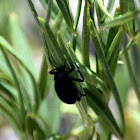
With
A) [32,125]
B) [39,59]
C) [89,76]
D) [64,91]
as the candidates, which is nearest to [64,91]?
[64,91]

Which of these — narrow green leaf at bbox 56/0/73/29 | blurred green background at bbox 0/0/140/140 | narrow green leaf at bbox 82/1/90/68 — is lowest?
blurred green background at bbox 0/0/140/140

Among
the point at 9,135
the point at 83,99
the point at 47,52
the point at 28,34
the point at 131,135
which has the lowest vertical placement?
the point at 9,135

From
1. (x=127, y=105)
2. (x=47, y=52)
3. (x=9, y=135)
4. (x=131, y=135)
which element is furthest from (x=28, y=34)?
(x=47, y=52)

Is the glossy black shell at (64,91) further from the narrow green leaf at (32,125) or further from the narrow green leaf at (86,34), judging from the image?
the narrow green leaf at (86,34)

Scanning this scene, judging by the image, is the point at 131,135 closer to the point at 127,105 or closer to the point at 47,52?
→ the point at 127,105

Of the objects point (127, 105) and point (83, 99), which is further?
point (127, 105)

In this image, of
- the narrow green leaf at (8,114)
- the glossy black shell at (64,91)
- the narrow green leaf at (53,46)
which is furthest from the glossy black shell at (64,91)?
the narrow green leaf at (53,46)

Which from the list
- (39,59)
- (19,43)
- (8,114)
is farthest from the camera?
(39,59)

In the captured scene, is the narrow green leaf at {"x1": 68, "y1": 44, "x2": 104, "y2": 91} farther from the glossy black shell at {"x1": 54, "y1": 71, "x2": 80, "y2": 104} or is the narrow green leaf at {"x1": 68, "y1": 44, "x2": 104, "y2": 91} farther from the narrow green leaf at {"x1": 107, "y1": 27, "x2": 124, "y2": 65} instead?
the glossy black shell at {"x1": 54, "y1": 71, "x2": 80, "y2": 104}

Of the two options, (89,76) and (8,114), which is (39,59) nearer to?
(8,114)

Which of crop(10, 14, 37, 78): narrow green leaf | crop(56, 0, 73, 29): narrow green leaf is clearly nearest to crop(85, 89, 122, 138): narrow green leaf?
crop(56, 0, 73, 29): narrow green leaf

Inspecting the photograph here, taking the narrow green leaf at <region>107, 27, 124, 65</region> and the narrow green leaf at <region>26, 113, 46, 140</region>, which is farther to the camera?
the narrow green leaf at <region>26, 113, 46, 140</region>
